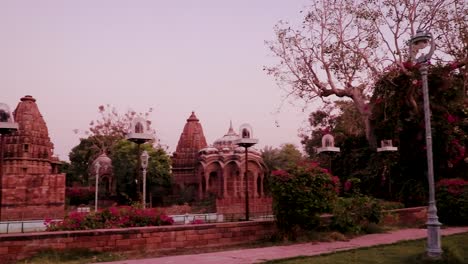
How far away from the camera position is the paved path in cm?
750

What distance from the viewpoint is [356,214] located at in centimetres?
1206

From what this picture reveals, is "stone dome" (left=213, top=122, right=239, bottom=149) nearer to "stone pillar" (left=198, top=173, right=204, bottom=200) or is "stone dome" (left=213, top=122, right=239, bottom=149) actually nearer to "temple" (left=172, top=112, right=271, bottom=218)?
"temple" (left=172, top=112, right=271, bottom=218)

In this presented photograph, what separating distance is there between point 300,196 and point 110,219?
4.46 metres

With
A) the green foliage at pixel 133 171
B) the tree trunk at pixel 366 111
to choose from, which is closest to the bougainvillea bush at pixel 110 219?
the tree trunk at pixel 366 111

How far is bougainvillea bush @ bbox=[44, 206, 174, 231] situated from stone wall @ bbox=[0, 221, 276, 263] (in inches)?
25.0

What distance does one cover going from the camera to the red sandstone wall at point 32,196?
936 inches

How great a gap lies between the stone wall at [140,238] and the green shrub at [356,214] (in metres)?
2.09

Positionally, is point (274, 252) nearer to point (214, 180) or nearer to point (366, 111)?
point (366, 111)

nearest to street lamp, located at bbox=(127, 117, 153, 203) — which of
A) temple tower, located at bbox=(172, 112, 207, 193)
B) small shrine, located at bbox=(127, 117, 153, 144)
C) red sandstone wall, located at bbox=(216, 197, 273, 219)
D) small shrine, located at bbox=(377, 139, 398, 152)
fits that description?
small shrine, located at bbox=(127, 117, 153, 144)

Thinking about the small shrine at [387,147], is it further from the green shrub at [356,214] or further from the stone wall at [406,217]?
the green shrub at [356,214]

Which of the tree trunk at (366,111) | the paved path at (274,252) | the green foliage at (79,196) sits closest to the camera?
the paved path at (274,252)

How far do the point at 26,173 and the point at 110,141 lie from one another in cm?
1711

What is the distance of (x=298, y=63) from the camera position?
2047 cm

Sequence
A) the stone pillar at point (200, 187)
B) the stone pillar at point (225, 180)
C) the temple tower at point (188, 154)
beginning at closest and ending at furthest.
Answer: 1. the stone pillar at point (225, 180)
2. the stone pillar at point (200, 187)
3. the temple tower at point (188, 154)
